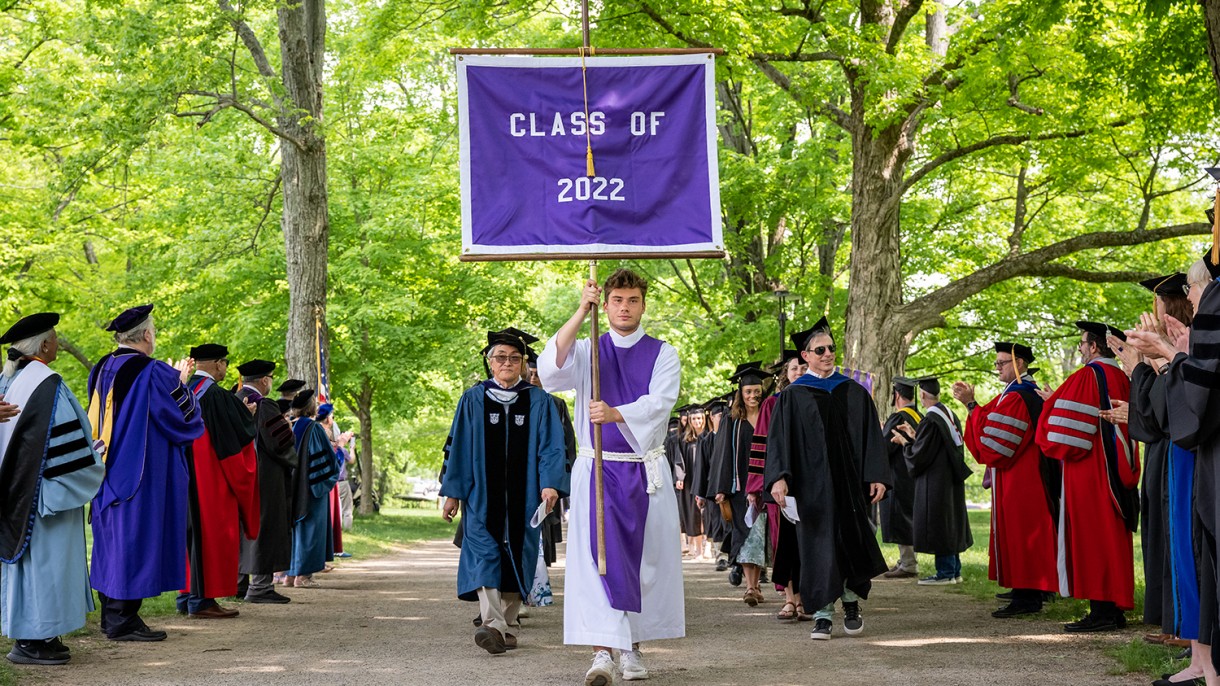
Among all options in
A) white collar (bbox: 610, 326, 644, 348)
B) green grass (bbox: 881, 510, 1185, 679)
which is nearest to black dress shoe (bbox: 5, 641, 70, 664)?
white collar (bbox: 610, 326, 644, 348)

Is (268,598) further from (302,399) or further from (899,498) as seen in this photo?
(899,498)

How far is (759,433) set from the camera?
11023 millimetres

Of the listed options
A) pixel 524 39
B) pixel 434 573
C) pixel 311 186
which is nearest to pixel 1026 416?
pixel 434 573

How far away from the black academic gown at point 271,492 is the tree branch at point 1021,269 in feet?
31.0

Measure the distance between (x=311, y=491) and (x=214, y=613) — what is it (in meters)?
3.25

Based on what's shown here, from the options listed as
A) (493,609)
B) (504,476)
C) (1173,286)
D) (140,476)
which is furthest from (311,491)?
(1173,286)

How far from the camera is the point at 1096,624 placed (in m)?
9.10

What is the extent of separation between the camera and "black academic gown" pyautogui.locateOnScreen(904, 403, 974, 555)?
12.9 m

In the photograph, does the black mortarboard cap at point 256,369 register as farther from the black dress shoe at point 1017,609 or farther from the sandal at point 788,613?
the black dress shoe at point 1017,609

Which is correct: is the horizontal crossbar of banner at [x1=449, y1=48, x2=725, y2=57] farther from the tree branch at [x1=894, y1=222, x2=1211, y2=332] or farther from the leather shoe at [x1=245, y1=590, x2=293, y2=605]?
the tree branch at [x1=894, y1=222, x2=1211, y2=332]

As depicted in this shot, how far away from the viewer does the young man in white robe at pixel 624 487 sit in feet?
23.5

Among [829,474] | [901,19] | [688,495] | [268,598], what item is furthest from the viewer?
[688,495]

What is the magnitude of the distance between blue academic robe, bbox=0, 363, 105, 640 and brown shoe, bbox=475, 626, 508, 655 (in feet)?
7.98

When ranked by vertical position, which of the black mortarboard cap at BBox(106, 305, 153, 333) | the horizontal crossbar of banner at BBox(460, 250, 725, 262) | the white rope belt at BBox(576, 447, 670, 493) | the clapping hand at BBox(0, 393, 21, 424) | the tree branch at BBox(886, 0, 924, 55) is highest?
the tree branch at BBox(886, 0, 924, 55)
